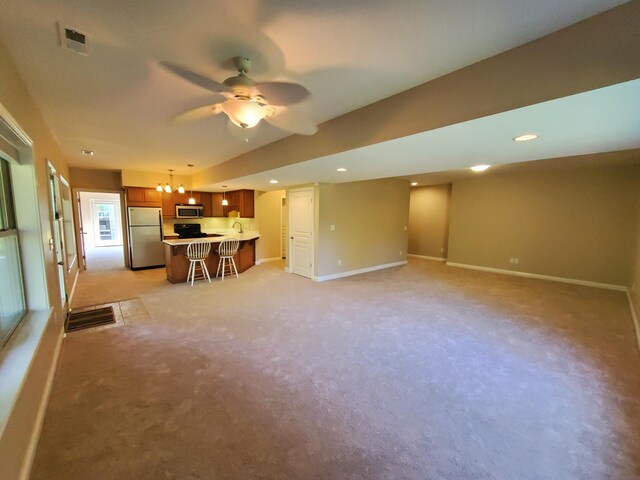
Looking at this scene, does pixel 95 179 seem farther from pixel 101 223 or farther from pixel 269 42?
pixel 269 42

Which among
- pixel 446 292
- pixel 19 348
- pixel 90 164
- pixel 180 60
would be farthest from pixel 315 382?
pixel 90 164

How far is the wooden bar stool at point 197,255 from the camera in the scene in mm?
5238

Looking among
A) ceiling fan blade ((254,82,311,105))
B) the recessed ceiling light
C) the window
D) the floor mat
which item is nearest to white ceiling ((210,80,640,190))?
the recessed ceiling light

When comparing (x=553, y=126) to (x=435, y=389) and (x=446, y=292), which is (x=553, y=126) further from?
(x=446, y=292)

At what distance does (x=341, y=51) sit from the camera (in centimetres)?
166

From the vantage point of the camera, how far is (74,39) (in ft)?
5.14

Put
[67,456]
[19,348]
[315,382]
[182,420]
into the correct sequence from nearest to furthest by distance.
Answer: [67,456]
[19,348]
[182,420]
[315,382]

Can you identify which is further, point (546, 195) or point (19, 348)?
point (546, 195)

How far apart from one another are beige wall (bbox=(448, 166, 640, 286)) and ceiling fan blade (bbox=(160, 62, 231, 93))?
281 inches

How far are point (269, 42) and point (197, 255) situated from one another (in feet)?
15.1

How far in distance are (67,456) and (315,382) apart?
1673 millimetres

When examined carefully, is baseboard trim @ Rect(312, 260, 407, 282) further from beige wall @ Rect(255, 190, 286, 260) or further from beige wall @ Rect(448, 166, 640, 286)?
beige wall @ Rect(255, 190, 286, 260)

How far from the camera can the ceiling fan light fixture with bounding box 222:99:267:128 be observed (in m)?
1.75

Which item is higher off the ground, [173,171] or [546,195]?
[173,171]
